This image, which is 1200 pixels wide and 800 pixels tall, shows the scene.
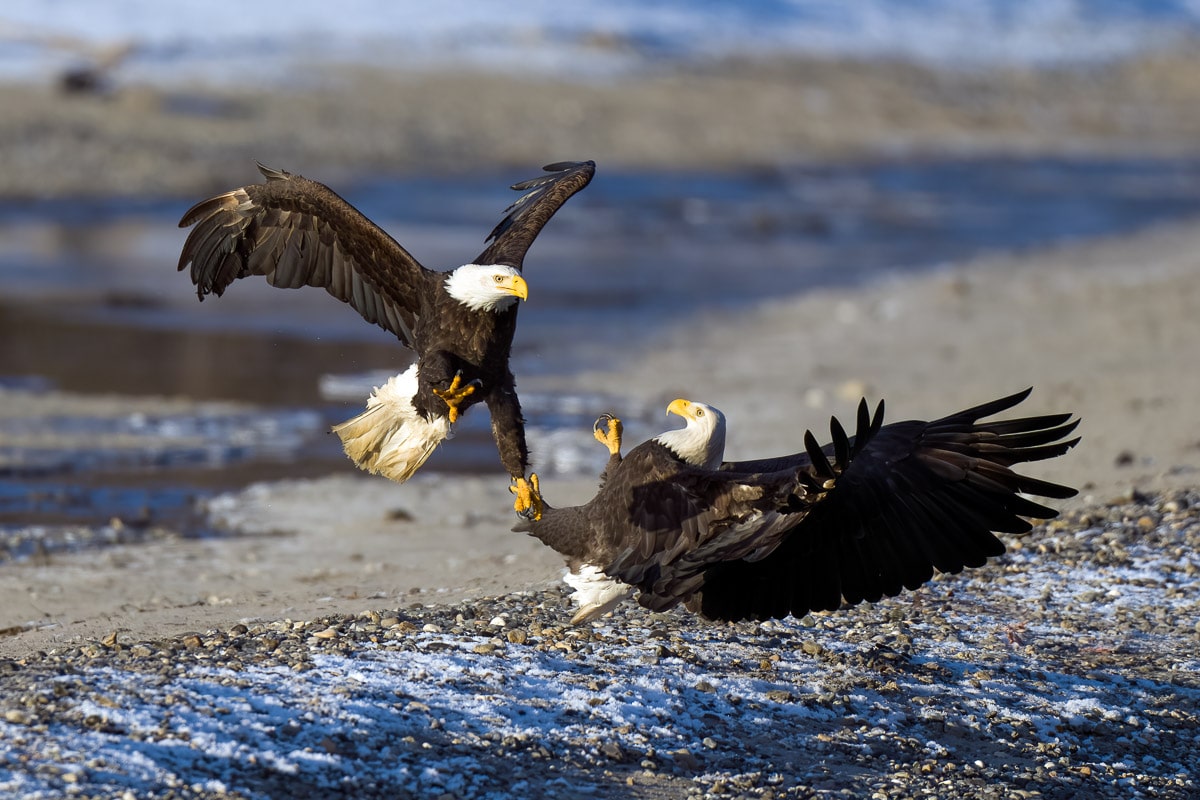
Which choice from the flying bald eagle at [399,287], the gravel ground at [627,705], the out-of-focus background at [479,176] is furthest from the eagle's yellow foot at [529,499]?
the out-of-focus background at [479,176]

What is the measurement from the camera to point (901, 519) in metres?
4.93

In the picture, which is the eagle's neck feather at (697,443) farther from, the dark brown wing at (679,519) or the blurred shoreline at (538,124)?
the blurred shoreline at (538,124)

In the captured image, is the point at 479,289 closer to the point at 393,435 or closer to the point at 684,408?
the point at 393,435

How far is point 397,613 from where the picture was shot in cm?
573

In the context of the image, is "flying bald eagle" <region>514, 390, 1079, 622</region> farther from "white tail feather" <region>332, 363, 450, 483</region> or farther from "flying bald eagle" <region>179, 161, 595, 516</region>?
"white tail feather" <region>332, 363, 450, 483</region>

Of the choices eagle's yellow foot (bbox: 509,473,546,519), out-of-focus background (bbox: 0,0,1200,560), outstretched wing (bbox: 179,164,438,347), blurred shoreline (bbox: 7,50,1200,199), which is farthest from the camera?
blurred shoreline (bbox: 7,50,1200,199)

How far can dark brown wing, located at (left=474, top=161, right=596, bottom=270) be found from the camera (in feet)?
22.5

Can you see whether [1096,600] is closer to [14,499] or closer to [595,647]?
[595,647]

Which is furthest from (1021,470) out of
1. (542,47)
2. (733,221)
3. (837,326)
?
(542,47)

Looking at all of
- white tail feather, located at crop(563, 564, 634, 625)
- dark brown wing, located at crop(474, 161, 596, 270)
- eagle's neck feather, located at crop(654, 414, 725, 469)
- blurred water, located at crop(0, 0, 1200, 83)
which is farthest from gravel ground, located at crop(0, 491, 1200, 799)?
blurred water, located at crop(0, 0, 1200, 83)

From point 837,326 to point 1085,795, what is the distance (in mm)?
9792

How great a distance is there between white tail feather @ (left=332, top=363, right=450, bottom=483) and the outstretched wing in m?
0.38

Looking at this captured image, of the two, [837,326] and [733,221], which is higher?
[733,221]

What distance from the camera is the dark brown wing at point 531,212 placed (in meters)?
6.86
